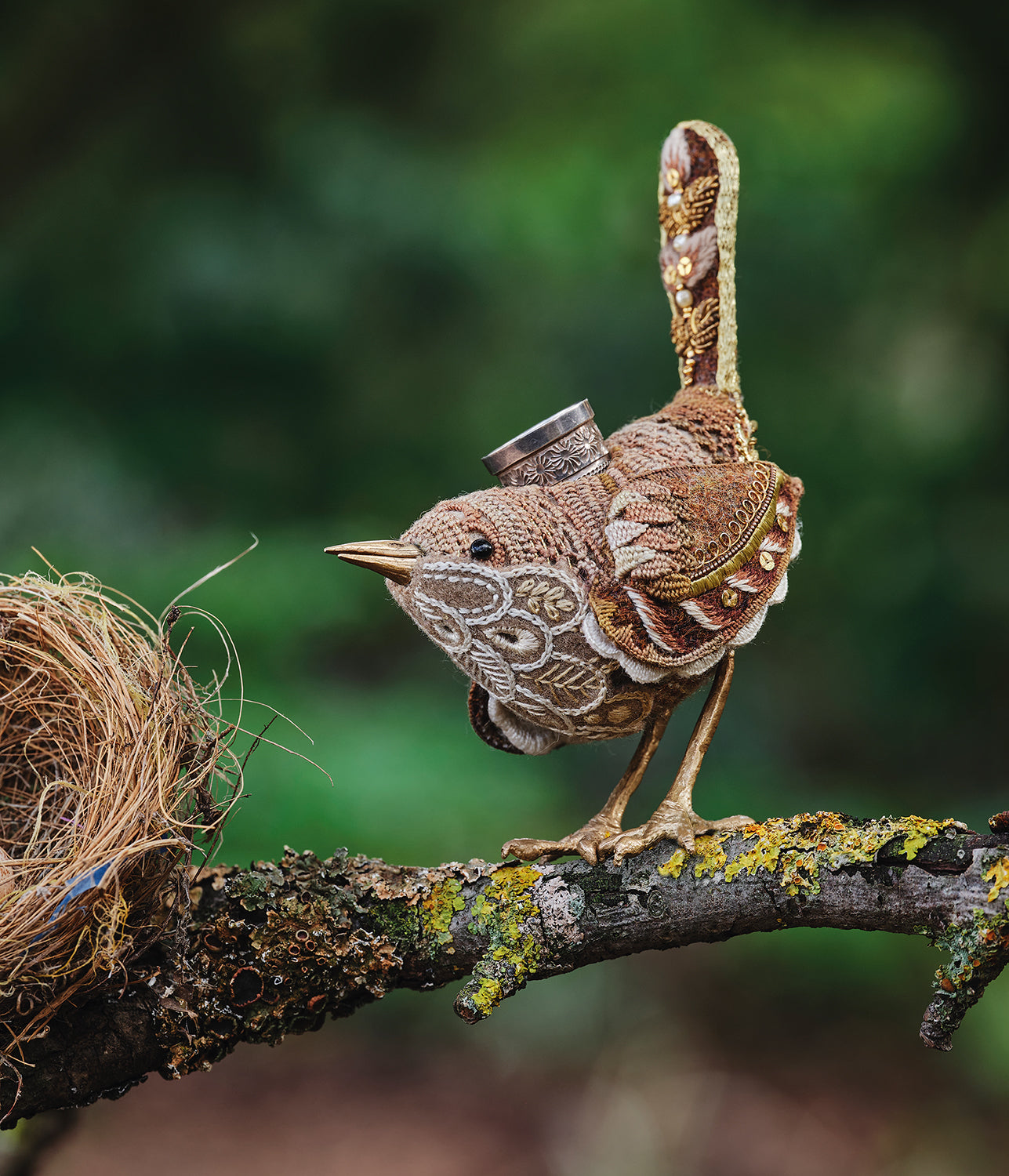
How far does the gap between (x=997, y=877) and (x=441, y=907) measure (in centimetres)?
54

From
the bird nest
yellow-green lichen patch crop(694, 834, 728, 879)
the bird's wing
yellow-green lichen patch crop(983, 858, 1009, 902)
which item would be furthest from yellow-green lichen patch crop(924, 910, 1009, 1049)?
the bird nest

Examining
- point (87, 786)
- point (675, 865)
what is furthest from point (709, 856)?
point (87, 786)

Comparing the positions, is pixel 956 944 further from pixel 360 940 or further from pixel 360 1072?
pixel 360 1072

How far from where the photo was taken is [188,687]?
1156 mm

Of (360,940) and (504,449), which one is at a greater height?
(504,449)

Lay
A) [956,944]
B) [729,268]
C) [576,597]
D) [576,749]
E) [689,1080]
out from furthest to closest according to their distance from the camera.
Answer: [576,749] → [689,1080] → [729,268] → [576,597] → [956,944]

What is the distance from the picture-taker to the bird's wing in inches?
42.0

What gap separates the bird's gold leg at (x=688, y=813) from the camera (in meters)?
1.12

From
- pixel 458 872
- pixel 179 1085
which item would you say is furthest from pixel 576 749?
pixel 458 872

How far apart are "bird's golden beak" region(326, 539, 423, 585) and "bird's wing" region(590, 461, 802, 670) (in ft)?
0.62

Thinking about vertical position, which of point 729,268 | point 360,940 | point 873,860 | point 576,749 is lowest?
point 576,749

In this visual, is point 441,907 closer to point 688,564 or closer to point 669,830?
point 669,830

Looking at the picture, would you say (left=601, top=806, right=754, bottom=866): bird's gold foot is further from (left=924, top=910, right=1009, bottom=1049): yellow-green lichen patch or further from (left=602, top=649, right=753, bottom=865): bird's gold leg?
(left=924, top=910, right=1009, bottom=1049): yellow-green lichen patch

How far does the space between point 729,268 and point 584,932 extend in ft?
2.66
